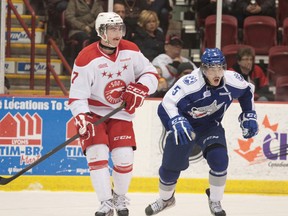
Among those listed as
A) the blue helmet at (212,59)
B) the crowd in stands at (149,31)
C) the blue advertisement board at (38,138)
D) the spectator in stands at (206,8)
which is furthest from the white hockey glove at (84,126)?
the spectator in stands at (206,8)

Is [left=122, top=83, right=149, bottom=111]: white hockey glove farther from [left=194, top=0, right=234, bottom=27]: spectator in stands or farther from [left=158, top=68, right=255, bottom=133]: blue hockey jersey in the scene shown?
[left=194, top=0, right=234, bottom=27]: spectator in stands

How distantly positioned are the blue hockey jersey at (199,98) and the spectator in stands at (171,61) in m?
1.95

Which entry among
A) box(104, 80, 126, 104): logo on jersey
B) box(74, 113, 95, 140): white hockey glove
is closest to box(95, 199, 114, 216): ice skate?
box(74, 113, 95, 140): white hockey glove

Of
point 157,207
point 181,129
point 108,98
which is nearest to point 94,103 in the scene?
point 108,98

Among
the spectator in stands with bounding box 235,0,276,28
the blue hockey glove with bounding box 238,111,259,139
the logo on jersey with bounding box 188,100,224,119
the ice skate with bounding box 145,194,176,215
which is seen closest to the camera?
the logo on jersey with bounding box 188,100,224,119

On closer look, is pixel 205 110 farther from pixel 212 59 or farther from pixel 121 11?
pixel 121 11

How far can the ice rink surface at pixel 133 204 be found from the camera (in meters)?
6.48

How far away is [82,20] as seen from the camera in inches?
323

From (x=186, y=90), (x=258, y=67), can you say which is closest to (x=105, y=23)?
(x=186, y=90)

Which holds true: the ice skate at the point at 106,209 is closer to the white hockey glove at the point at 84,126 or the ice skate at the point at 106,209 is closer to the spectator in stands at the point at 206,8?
the white hockey glove at the point at 84,126

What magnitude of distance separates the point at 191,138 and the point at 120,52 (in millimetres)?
728

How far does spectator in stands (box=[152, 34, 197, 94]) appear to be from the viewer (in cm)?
793

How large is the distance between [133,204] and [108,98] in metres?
1.29

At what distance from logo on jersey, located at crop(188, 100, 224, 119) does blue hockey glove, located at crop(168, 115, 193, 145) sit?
195 mm
